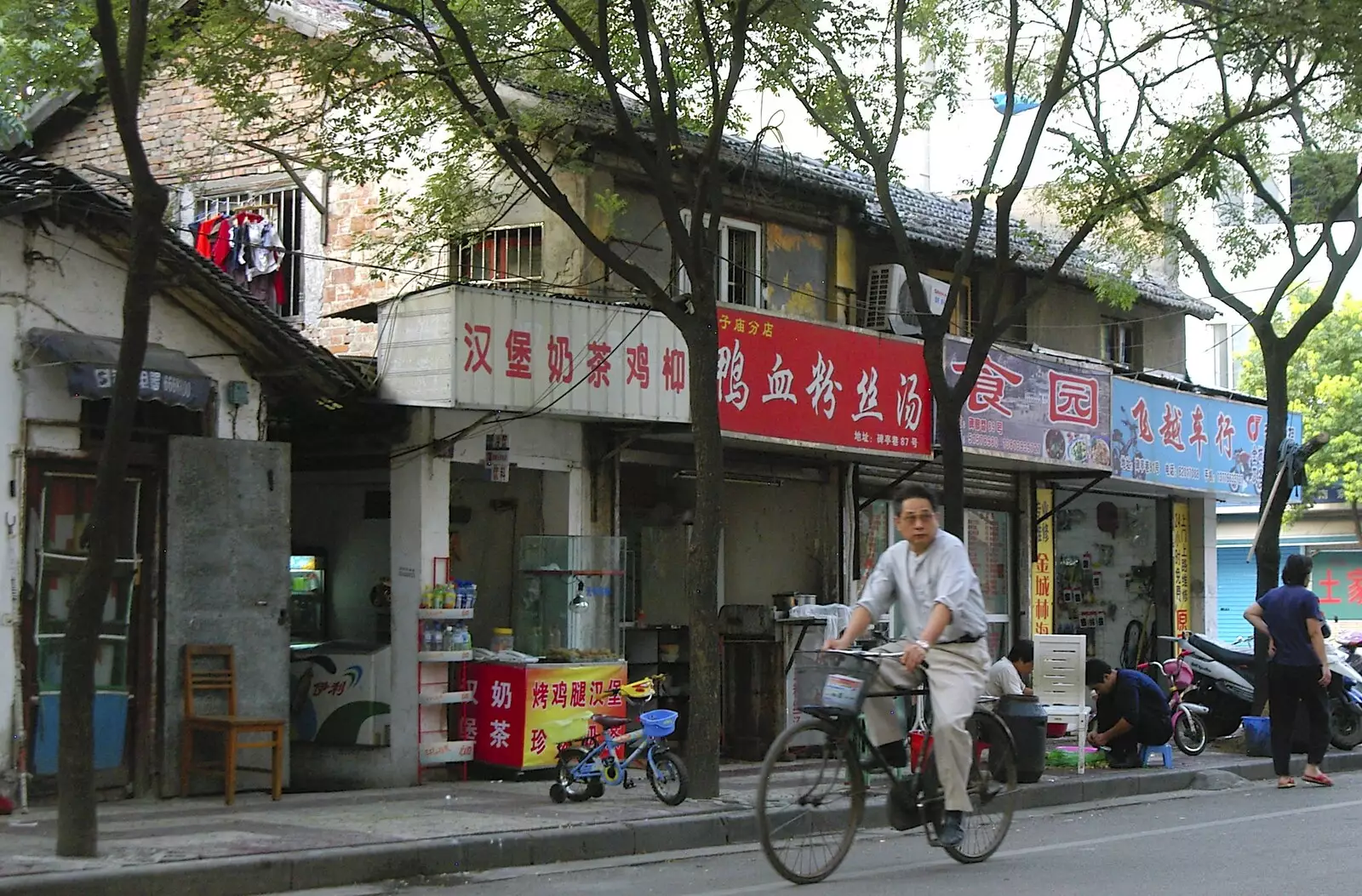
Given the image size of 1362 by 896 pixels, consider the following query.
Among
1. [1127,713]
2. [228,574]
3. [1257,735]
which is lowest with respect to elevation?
[1257,735]

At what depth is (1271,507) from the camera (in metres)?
17.5

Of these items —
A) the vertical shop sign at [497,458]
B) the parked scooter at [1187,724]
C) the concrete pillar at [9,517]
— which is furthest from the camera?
the parked scooter at [1187,724]

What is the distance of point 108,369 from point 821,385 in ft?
25.4

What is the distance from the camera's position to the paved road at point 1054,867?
7.71m

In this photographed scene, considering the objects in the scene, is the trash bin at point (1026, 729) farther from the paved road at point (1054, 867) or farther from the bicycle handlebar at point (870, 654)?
the bicycle handlebar at point (870, 654)

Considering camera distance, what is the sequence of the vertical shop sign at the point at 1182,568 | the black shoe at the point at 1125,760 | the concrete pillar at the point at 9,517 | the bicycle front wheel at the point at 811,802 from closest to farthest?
the bicycle front wheel at the point at 811,802
the concrete pillar at the point at 9,517
the black shoe at the point at 1125,760
the vertical shop sign at the point at 1182,568

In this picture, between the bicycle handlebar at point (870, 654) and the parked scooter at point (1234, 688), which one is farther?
the parked scooter at point (1234, 688)

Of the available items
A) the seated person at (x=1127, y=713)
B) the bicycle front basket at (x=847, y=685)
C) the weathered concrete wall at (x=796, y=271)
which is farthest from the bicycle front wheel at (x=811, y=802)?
the weathered concrete wall at (x=796, y=271)

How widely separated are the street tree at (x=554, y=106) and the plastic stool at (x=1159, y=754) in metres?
4.87

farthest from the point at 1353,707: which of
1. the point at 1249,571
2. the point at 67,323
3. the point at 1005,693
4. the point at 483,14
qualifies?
the point at 1249,571

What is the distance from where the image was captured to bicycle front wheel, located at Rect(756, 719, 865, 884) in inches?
299

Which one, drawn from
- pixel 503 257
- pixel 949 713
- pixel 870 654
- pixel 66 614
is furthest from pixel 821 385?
pixel 870 654

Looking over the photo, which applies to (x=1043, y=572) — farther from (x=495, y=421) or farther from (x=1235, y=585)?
(x=1235, y=585)

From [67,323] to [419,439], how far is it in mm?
3202
